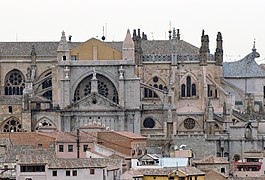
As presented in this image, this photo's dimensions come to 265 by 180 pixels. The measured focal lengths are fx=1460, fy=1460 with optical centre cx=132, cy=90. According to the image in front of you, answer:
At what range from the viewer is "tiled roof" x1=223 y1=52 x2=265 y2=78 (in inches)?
5448

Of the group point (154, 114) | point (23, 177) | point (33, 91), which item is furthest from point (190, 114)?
point (23, 177)

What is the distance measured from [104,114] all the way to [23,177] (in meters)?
42.0

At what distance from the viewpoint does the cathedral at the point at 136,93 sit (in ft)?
387

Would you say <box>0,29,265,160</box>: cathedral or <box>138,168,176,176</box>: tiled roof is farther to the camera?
<box>0,29,265,160</box>: cathedral

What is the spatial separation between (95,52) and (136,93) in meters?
6.96

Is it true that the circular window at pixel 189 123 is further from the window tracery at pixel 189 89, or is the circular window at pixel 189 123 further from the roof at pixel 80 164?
the roof at pixel 80 164

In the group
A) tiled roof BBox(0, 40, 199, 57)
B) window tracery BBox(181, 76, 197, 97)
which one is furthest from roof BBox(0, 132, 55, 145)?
tiled roof BBox(0, 40, 199, 57)

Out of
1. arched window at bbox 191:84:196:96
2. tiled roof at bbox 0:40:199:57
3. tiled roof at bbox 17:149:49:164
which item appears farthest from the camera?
tiled roof at bbox 0:40:199:57

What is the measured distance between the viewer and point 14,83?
132625 millimetres

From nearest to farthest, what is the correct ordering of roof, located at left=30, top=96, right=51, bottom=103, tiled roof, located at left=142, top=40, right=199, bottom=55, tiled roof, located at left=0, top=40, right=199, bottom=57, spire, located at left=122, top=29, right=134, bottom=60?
1. roof, located at left=30, top=96, right=51, bottom=103
2. spire, located at left=122, top=29, right=134, bottom=60
3. tiled roof, located at left=142, top=40, right=199, bottom=55
4. tiled roof, located at left=0, top=40, right=199, bottom=57

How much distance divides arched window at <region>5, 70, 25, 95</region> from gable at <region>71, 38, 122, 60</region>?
796 centimetres

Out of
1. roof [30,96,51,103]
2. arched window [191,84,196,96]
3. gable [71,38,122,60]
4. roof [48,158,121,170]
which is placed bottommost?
roof [48,158,121,170]

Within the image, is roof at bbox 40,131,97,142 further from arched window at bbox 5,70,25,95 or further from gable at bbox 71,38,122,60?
arched window at bbox 5,70,25,95

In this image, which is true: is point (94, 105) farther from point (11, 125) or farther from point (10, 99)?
point (10, 99)
